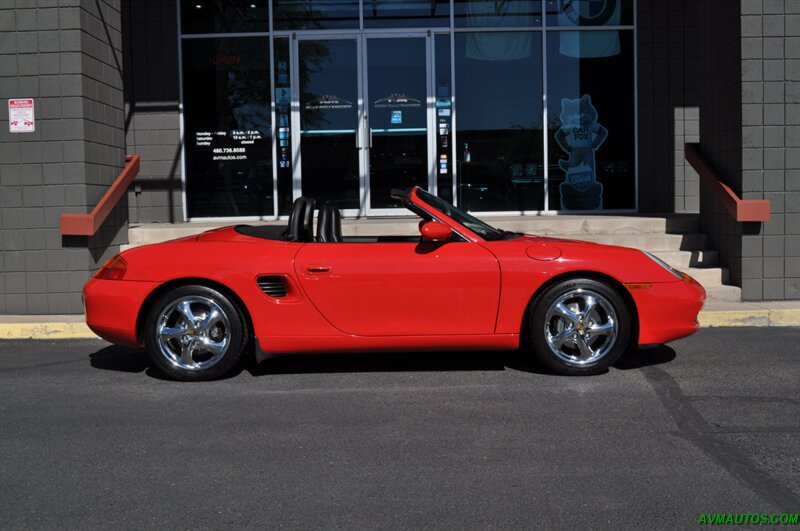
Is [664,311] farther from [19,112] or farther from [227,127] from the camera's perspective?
[227,127]

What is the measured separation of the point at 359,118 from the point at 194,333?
24.2 ft

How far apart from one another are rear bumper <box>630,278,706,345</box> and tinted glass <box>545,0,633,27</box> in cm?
799

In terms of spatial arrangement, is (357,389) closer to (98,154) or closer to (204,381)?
(204,381)

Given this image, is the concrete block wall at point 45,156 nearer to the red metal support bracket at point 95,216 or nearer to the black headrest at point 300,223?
the red metal support bracket at point 95,216

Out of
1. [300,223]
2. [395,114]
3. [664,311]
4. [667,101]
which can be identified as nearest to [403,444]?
[300,223]

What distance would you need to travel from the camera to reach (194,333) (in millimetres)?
5637

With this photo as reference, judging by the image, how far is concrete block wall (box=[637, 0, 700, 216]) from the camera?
1241cm

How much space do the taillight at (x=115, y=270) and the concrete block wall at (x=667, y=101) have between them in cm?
896

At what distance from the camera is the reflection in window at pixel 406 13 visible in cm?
1255

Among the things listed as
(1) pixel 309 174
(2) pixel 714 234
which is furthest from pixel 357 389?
(1) pixel 309 174

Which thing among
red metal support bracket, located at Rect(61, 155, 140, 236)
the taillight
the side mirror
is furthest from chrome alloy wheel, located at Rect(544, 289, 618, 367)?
red metal support bracket, located at Rect(61, 155, 140, 236)

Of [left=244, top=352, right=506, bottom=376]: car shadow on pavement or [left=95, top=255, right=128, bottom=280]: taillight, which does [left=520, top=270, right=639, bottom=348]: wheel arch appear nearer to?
[left=244, top=352, right=506, bottom=376]: car shadow on pavement

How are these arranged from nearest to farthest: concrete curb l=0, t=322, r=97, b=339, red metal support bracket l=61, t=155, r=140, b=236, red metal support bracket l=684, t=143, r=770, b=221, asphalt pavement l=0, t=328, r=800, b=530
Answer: asphalt pavement l=0, t=328, r=800, b=530 < concrete curb l=0, t=322, r=97, b=339 < red metal support bracket l=61, t=155, r=140, b=236 < red metal support bracket l=684, t=143, r=770, b=221

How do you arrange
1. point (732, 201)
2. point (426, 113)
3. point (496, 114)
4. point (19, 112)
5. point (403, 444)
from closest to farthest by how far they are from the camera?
point (403, 444)
point (19, 112)
point (732, 201)
point (426, 113)
point (496, 114)
